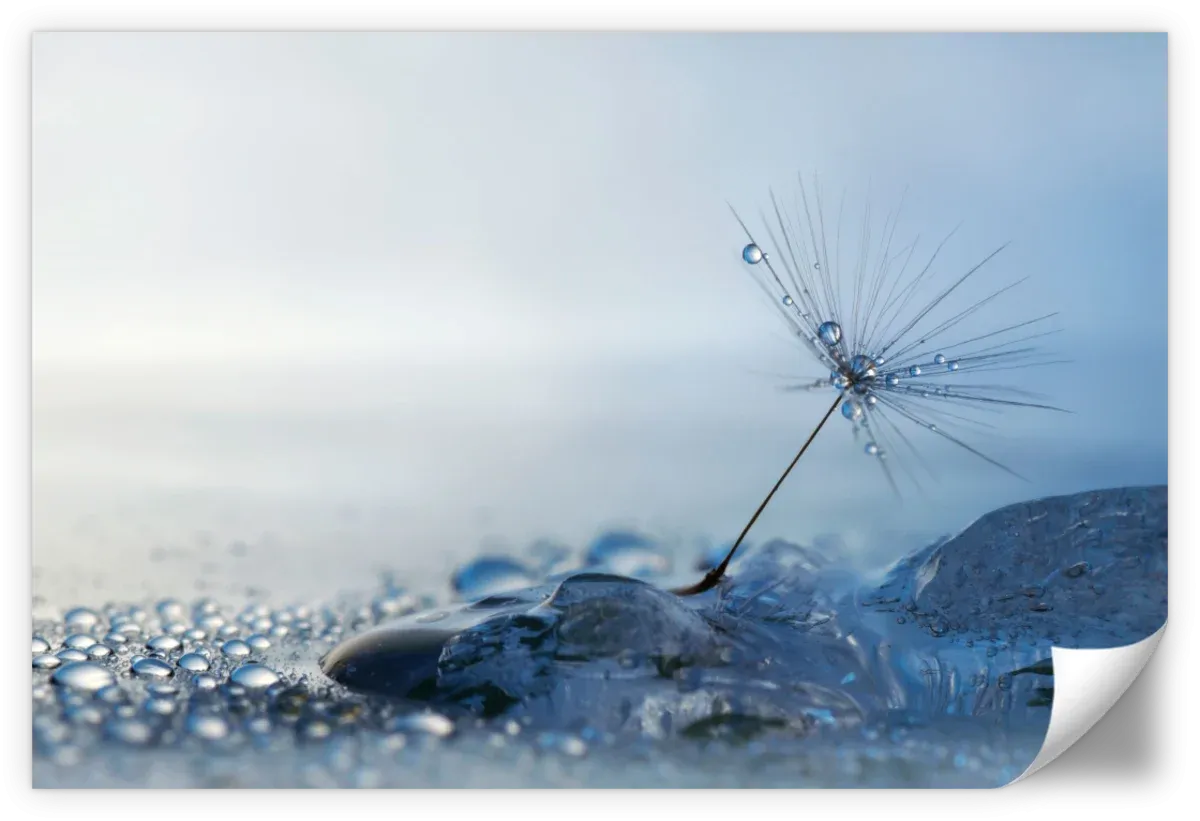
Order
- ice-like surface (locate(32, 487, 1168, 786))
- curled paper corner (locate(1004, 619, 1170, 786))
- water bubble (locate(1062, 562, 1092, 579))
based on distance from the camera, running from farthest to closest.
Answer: water bubble (locate(1062, 562, 1092, 579))
curled paper corner (locate(1004, 619, 1170, 786))
ice-like surface (locate(32, 487, 1168, 786))

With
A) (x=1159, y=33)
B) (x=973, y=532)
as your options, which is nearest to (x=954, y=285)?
(x=973, y=532)

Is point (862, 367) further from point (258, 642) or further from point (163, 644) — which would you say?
point (163, 644)

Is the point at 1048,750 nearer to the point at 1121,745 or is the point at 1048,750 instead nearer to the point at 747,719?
the point at 1121,745

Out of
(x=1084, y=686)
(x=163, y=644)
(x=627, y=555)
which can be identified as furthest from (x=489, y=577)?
(x=1084, y=686)

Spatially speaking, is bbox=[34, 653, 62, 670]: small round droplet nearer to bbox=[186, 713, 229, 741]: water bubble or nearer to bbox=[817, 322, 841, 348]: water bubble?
bbox=[186, 713, 229, 741]: water bubble

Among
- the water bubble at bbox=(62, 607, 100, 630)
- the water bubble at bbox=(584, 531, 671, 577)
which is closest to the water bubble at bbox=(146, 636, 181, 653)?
the water bubble at bbox=(62, 607, 100, 630)

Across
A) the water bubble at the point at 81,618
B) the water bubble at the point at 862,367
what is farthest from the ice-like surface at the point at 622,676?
the water bubble at the point at 862,367
